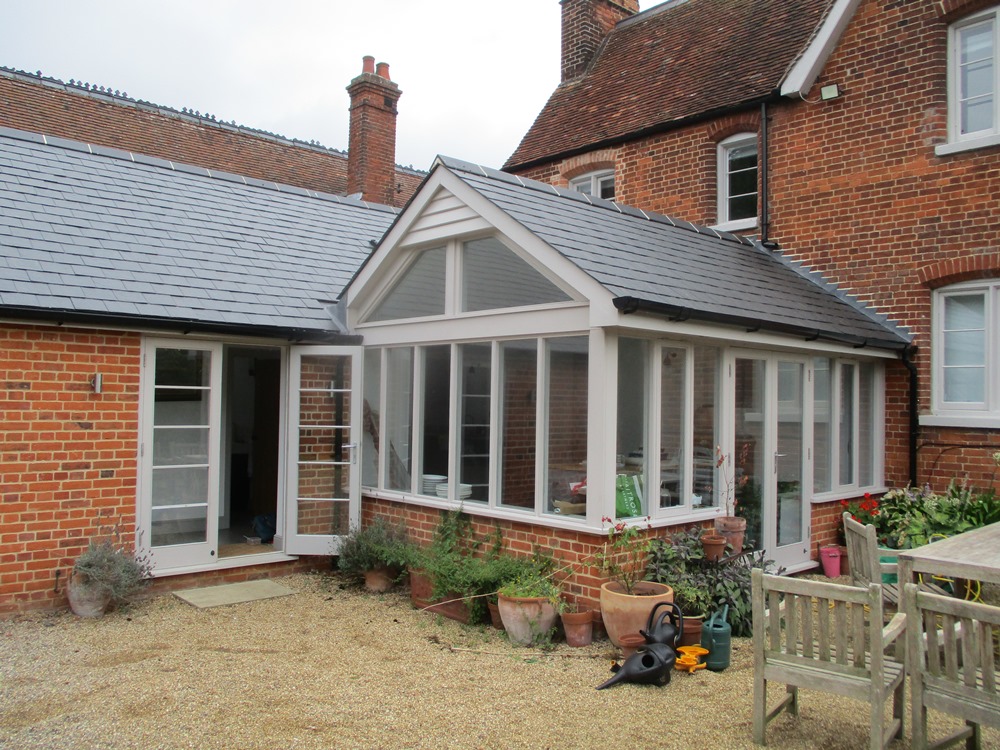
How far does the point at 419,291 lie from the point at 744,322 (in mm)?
3340

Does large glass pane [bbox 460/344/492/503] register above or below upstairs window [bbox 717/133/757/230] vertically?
below

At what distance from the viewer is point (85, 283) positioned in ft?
25.5

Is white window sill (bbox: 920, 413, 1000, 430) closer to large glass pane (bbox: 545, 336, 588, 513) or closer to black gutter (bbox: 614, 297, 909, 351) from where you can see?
black gutter (bbox: 614, 297, 909, 351)

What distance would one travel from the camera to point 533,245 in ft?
23.3

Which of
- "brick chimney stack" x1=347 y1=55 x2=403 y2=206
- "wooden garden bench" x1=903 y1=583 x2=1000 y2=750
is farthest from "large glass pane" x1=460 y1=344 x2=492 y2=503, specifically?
"brick chimney stack" x1=347 y1=55 x2=403 y2=206

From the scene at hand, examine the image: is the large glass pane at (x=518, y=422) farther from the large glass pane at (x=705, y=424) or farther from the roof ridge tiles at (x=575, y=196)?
the roof ridge tiles at (x=575, y=196)

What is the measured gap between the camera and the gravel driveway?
4762 millimetres

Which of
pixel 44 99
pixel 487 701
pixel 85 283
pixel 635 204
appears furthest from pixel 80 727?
pixel 44 99

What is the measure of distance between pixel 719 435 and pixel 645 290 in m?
1.88

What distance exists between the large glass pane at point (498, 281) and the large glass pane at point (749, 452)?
7.17 ft

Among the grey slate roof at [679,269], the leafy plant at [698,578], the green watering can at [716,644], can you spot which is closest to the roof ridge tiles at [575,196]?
the grey slate roof at [679,269]

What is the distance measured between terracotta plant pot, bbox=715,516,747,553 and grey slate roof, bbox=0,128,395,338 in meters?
4.59

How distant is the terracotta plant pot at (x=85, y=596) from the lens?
717 cm

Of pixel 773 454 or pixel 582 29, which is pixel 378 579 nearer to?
pixel 773 454
